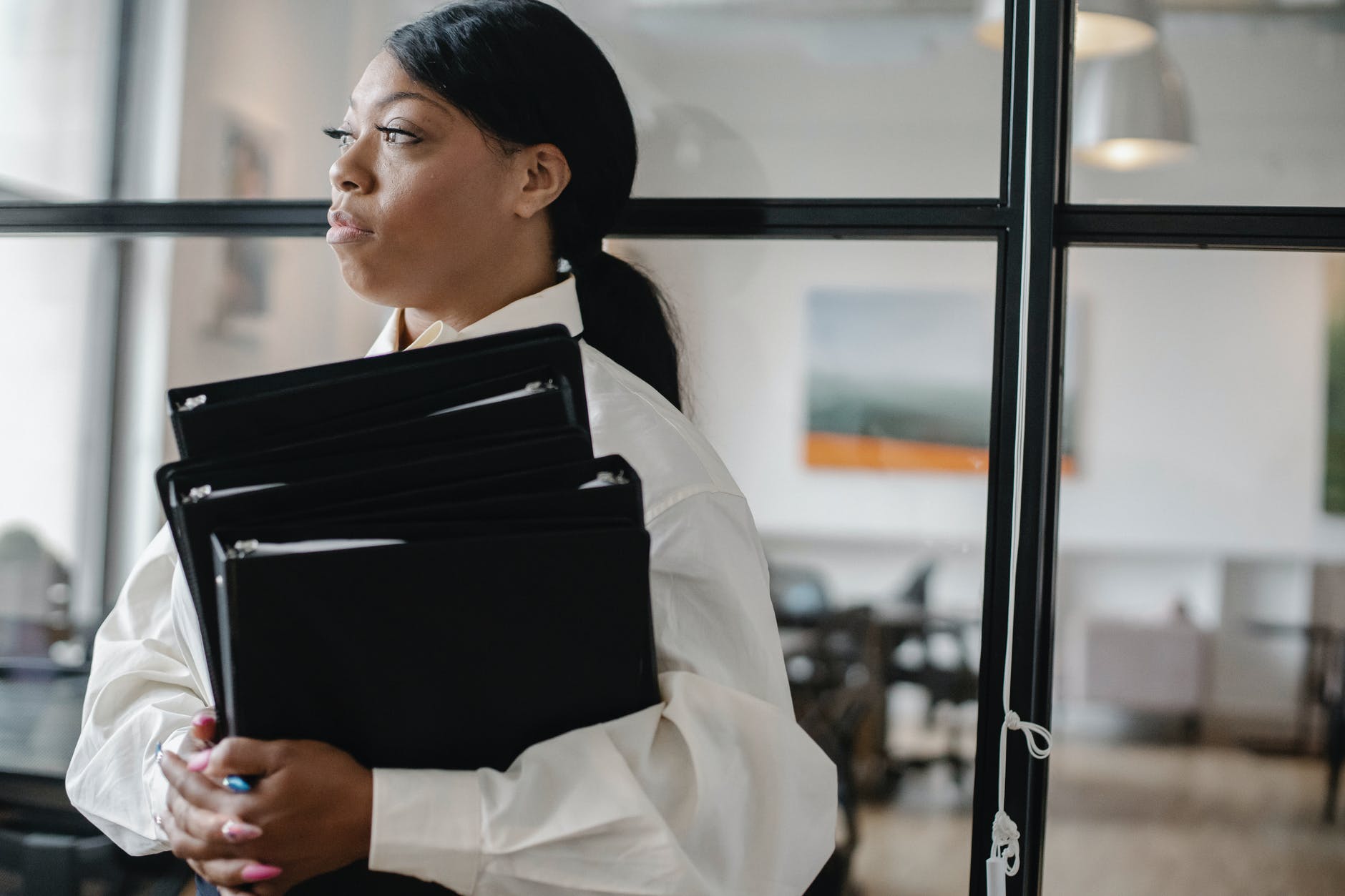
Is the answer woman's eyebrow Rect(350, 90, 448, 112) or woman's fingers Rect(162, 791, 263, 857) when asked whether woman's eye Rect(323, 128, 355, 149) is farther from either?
woman's fingers Rect(162, 791, 263, 857)

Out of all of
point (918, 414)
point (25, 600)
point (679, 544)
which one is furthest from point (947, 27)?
point (25, 600)

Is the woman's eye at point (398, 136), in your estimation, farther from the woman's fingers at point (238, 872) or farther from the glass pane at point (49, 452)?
the glass pane at point (49, 452)

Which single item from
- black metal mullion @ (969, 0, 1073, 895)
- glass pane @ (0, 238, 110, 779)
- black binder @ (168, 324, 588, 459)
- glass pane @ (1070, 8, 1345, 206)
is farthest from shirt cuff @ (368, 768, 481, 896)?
glass pane @ (0, 238, 110, 779)

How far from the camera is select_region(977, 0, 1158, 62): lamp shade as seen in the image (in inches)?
57.1

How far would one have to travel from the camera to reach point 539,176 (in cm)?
122

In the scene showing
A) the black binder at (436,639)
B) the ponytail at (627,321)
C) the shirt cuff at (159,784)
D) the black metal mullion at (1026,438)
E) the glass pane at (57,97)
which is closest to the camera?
the black binder at (436,639)

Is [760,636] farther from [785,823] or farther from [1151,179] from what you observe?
[1151,179]

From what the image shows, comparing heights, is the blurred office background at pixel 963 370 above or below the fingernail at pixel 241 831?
above

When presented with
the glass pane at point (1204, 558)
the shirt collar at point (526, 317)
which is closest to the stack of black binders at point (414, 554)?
the shirt collar at point (526, 317)

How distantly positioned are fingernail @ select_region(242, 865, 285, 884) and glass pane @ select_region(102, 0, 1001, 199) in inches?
40.1

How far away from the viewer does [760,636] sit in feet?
3.27

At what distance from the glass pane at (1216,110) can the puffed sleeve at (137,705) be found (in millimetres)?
1173

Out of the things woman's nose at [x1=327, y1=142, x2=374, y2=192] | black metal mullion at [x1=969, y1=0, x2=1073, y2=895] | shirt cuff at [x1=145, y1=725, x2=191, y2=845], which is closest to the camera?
shirt cuff at [x1=145, y1=725, x2=191, y2=845]

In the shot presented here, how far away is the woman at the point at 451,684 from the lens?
32.3 inches
